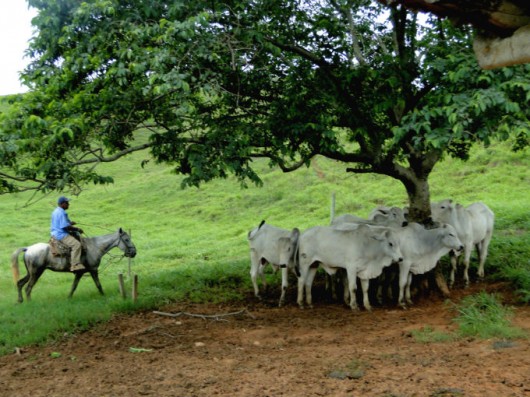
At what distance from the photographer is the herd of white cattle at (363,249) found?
10.9 meters

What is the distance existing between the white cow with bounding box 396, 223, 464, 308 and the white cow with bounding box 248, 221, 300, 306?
2.14 meters

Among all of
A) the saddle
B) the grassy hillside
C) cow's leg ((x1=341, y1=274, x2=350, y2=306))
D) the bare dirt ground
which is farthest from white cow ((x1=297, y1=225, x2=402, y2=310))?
the saddle

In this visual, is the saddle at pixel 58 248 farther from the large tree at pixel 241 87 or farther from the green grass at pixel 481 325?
the green grass at pixel 481 325

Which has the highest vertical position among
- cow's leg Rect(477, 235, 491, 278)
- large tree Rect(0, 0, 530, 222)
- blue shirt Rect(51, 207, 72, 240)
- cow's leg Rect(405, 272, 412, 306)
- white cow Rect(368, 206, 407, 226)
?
large tree Rect(0, 0, 530, 222)

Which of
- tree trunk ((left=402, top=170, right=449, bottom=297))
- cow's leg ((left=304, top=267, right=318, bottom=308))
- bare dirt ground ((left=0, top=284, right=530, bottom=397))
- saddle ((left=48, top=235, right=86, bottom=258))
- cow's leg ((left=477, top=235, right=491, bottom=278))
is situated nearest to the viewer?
bare dirt ground ((left=0, top=284, right=530, bottom=397))

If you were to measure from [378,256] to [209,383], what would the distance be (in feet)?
16.5

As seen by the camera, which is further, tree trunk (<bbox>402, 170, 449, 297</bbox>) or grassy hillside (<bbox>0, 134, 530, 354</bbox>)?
tree trunk (<bbox>402, 170, 449, 297</bbox>)

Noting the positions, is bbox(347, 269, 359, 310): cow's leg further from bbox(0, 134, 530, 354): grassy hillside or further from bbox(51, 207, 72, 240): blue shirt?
bbox(51, 207, 72, 240): blue shirt

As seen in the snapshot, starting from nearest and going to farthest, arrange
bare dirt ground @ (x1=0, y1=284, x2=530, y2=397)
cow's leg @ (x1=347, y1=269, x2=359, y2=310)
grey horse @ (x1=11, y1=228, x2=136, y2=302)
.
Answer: bare dirt ground @ (x1=0, y1=284, x2=530, y2=397)
cow's leg @ (x1=347, y1=269, x2=359, y2=310)
grey horse @ (x1=11, y1=228, x2=136, y2=302)

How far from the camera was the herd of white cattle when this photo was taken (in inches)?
430

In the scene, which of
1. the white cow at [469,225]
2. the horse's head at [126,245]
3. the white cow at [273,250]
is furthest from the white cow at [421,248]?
the horse's head at [126,245]

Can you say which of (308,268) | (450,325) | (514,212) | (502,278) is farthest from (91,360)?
(514,212)

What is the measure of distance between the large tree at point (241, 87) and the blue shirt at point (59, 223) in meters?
2.19

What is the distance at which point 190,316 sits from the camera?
10617 mm
